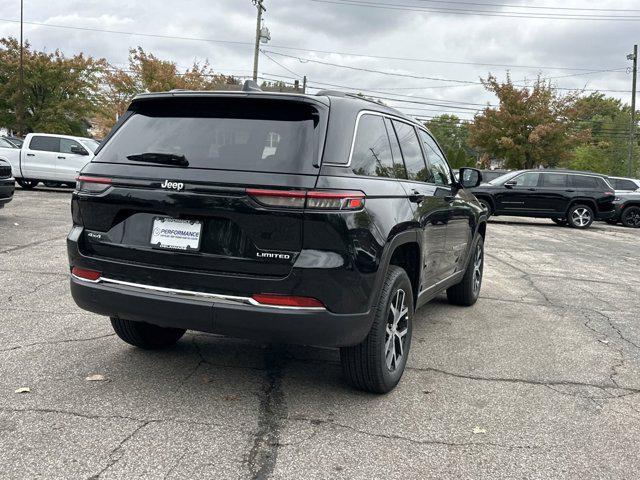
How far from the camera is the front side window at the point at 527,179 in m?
19.3

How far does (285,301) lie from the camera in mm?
3174

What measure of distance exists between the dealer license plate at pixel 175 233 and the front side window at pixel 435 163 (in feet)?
7.51

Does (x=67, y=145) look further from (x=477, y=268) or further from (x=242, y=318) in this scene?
(x=242, y=318)

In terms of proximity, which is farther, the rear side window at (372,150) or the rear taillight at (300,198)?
the rear side window at (372,150)

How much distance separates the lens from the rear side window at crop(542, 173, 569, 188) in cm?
1930

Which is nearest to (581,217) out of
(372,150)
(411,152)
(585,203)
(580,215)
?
(580,215)

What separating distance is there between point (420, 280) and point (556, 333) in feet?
6.62

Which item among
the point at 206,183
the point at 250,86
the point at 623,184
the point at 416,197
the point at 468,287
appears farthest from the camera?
the point at 623,184

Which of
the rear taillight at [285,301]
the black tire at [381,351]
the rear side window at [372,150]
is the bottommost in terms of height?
the black tire at [381,351]

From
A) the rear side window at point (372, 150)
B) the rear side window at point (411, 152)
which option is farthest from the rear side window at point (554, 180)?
the rear side window at point (372, 150)

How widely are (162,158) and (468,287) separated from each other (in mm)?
3912

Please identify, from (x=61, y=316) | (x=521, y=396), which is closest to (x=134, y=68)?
(x=61, y=316)

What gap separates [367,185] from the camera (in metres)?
3.44

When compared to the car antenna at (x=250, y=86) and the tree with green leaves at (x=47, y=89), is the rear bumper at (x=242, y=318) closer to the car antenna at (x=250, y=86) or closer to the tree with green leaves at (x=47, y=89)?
the car antenna at (x=250, y=86)
